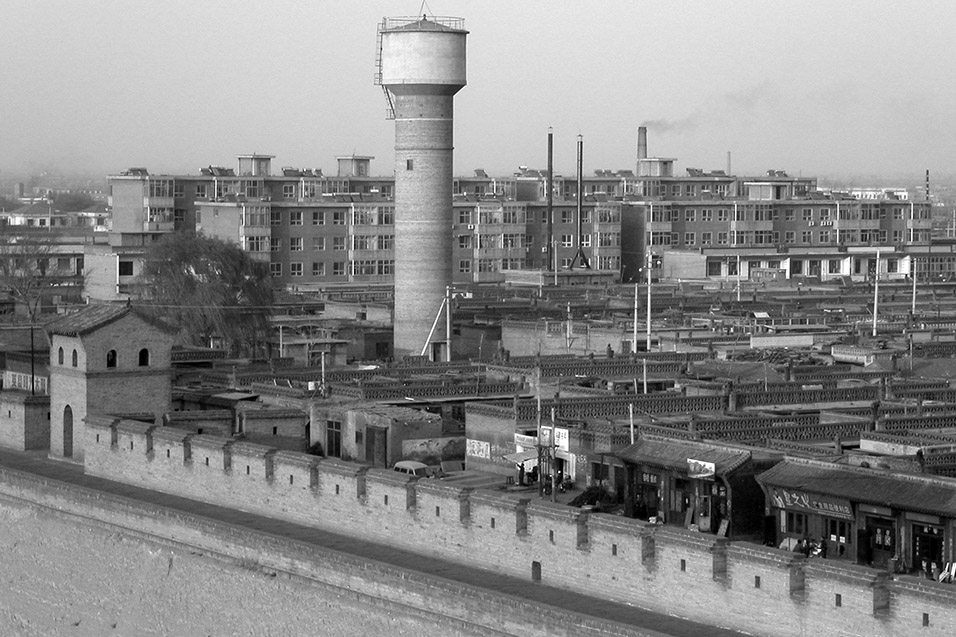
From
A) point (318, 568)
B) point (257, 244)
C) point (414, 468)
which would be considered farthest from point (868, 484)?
point (257, 244)

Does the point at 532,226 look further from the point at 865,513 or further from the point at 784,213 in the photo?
the point at 865,513

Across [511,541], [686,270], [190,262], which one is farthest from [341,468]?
[686,270]

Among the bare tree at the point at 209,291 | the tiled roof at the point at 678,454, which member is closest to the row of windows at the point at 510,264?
the bare tree at the point at 209,291

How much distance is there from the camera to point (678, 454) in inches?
1182

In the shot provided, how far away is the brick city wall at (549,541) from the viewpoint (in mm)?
21812

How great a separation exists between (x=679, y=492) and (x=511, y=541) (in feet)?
12.9

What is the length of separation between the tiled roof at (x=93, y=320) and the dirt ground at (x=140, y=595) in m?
3.16

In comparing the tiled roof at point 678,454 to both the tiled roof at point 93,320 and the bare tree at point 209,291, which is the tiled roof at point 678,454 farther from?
the bare tree at point 209,291

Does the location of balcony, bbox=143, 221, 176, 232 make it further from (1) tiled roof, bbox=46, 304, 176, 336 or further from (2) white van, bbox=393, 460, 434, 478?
(2) white van, bbox=393, 460, 434, 478

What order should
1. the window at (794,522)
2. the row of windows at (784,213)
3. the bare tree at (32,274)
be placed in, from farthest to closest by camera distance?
the row of windows at (784,213) → the bare tree at (32,274) → the window at (794,522)

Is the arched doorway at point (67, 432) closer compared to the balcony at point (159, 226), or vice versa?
the arched doorway at point (67, 432)

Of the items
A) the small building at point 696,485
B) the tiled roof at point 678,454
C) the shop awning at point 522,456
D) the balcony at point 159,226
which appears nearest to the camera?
the small building at point 696,485

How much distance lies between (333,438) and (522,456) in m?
5.10

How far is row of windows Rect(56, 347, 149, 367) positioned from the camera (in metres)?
36.2
